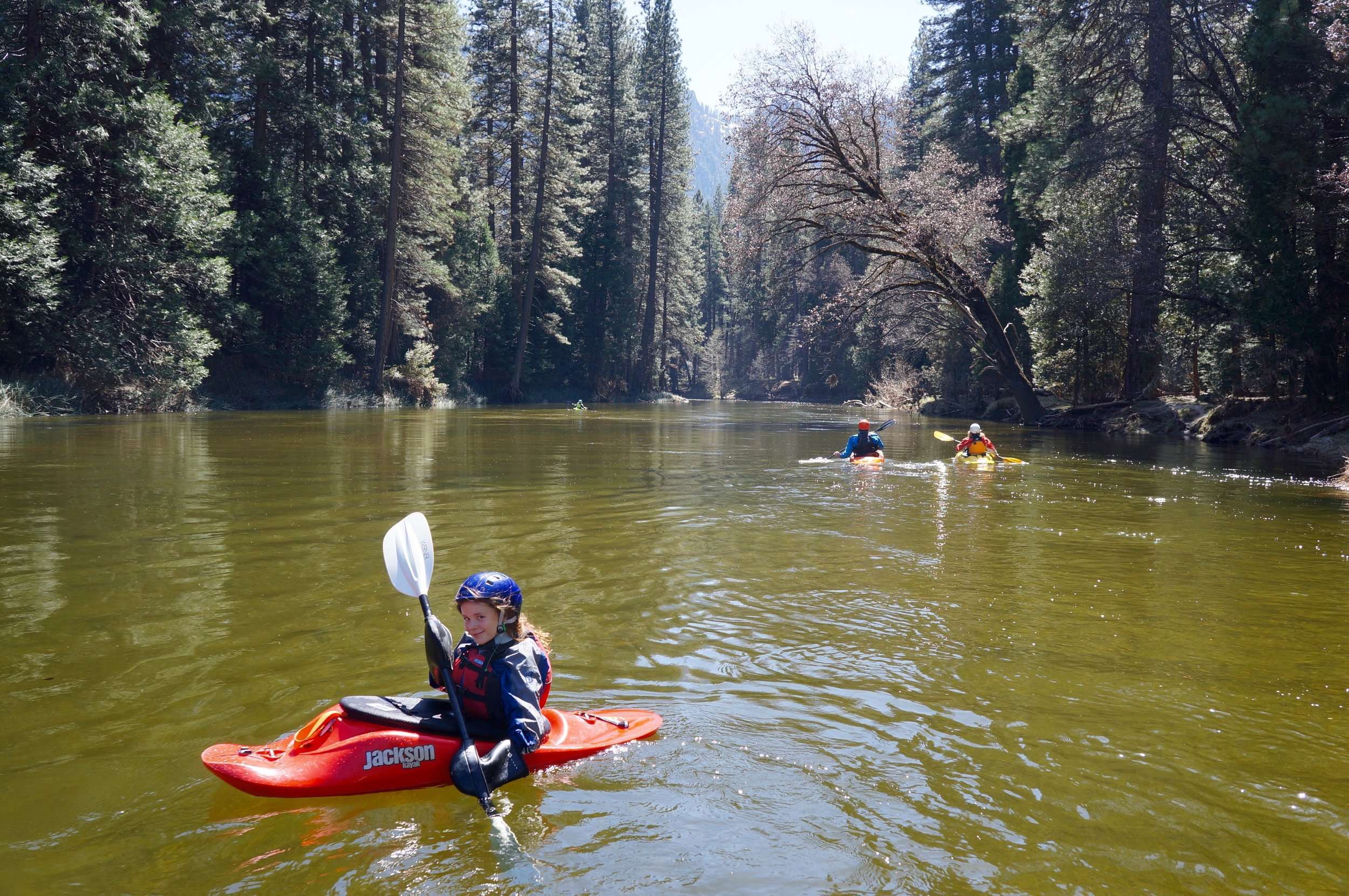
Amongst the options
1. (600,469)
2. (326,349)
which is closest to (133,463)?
(600,469)

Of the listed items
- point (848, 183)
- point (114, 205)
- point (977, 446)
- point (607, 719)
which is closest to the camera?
point (607, 719)

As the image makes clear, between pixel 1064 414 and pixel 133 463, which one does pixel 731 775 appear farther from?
pixel 1064 414

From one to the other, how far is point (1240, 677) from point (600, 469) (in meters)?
Answer: 10.7

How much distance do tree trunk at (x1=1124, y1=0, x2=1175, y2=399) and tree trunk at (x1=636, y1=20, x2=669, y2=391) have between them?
37.4 meters

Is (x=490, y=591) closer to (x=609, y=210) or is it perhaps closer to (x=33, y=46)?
(x=33, y=46)

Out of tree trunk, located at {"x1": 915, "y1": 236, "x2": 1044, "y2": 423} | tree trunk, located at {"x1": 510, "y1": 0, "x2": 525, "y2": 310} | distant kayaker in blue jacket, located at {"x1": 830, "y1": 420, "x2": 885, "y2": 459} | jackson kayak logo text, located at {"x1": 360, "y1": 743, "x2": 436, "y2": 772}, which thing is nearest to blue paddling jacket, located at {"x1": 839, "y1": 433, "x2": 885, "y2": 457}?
distant kayaker in blue jacket, located at {"x1": 830, "y1": 420, "x2": 885, "y2": 459}

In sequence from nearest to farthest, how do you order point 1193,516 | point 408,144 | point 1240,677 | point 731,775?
1. point 731,775
2. point 1240,677
3. point 1193,516
4. point 408,144

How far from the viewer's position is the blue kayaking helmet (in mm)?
4449

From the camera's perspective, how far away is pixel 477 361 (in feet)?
148

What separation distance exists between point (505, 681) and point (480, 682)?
0.52 feet

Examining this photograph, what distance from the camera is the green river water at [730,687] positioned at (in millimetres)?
3457

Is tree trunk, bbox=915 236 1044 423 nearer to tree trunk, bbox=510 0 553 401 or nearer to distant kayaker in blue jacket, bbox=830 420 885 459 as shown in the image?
distant kayaker in blue jacket, bbox=830 420 885 459

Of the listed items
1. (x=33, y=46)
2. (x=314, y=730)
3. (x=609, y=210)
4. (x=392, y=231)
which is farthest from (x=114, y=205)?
(x=609, y=210)

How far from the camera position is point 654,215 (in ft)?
196
